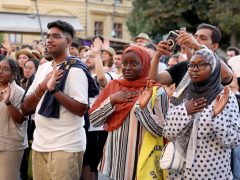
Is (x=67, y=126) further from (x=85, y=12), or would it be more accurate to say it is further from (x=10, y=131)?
(x=85, y=12)

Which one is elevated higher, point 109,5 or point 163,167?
point 109,5

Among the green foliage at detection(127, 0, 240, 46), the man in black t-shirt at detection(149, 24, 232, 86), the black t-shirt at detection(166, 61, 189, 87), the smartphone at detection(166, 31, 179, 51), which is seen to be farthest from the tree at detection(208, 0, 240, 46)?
the smartphone at detection(166, 31, 179, 51)

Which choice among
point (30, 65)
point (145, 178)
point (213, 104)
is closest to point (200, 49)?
point (213, 104)

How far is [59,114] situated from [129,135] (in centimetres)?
64

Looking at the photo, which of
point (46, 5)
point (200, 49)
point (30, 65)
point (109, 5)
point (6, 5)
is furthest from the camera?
point (109, 5)

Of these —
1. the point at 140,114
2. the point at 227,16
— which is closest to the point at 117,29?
the point at 227,16

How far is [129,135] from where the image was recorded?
4.04m

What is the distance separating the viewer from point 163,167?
3779 mm

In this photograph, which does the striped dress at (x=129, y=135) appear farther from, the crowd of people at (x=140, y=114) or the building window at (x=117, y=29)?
the building window at (x=117, y=29)

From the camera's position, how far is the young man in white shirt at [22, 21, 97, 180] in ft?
13.8

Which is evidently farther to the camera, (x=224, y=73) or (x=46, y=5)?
(x=46, y=5)

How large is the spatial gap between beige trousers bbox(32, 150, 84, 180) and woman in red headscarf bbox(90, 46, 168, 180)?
0.89 feet

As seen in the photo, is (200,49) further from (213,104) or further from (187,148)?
(187,148)

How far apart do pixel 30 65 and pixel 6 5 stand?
3198 centimetres
